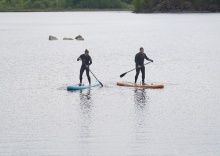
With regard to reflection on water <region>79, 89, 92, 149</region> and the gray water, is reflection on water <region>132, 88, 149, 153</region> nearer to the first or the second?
the gray water

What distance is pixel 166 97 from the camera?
133ft

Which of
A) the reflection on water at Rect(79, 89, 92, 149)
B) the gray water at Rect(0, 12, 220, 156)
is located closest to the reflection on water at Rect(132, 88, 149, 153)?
the gray water at Rect(0, 12, 220, 156)

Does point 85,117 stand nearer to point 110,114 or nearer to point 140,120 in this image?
point 110,114

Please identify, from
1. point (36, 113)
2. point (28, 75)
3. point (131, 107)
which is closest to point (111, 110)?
point (131, 107)

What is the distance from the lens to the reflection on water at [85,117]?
94.7 ft

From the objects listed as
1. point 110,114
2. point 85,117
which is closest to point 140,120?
point 110,114

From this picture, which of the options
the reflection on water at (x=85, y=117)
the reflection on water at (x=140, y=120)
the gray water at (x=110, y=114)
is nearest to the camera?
the gray water at (x=110, y=114)

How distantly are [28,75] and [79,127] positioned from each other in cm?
2355

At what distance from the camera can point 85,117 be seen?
34281mm

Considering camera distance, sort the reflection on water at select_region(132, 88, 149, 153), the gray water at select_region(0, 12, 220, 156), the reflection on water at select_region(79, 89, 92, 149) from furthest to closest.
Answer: the reflection on water at select_region(79, 89, 92, 149)
the reflection on water at select_region(132, 88, 149, 153)
the gray water at select_region(0, 12, 220, 156)

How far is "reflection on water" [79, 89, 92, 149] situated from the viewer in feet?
94.7

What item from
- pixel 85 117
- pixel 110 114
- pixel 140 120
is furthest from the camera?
pixel 110 114

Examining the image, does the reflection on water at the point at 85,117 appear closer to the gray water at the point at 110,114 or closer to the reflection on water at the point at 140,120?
the gray water at the point at 110,114

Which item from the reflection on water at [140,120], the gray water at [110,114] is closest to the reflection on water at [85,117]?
the gray water at [110,114]
